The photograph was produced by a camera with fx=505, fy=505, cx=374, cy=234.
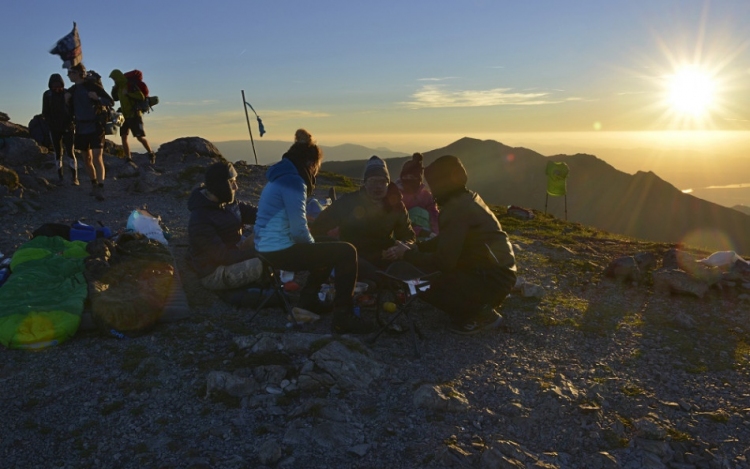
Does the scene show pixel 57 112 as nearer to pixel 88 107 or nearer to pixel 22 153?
pixel 88 107

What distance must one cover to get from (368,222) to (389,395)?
111 inches

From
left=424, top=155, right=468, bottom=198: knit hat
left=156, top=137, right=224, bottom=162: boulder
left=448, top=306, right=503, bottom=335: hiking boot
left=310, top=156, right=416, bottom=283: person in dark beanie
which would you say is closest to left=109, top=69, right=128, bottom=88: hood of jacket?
left=156, top=137, right=224, bottom=162: boulder

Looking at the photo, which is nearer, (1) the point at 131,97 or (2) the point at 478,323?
(2) the point at 478,323

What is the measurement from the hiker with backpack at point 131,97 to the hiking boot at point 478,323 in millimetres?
12759

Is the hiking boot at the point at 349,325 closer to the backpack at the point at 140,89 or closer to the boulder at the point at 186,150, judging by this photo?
the backpack at the point at 140,89

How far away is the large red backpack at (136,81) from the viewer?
14922 millimetres

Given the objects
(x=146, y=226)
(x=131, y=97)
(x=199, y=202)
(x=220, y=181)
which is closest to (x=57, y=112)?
(x=131, y=97)

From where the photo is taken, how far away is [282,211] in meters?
5.92

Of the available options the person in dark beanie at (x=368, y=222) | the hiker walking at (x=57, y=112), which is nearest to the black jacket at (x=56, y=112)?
the hiker walking at (x=57, y=112)

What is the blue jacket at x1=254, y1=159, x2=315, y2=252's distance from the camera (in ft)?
18.9

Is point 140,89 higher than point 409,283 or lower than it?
higher

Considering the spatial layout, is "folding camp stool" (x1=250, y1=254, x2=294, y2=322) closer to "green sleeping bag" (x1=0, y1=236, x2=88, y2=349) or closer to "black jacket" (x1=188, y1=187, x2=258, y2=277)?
"black jacket" (x1=188, y1=187, x2=258, y2=277)

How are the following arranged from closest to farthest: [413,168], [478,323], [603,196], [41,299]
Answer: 1. [41,299]
2. [478,323]
3. [413,168]
4. [603,196]

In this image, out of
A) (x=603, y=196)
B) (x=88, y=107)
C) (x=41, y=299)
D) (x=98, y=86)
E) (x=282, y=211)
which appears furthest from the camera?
(x=603, y=196)
